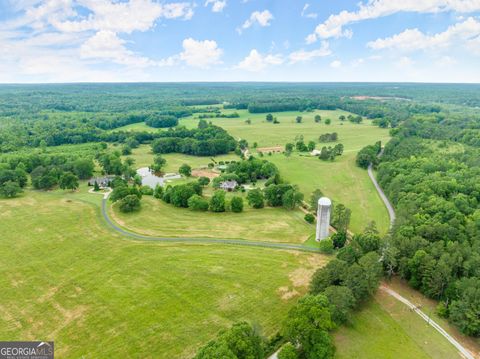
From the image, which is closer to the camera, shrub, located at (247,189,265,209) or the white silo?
the white silo

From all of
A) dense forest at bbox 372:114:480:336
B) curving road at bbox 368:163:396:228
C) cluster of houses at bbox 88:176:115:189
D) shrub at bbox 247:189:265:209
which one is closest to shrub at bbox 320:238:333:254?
dense forest at bbox 372:114:480:336

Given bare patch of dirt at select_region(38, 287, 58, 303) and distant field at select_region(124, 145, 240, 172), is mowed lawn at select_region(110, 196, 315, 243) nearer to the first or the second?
bare patch of dirt at select_region(38, 287, 58, 303)

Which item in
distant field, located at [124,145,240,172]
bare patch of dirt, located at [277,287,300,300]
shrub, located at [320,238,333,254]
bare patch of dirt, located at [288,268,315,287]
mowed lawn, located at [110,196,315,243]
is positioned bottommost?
bare patch of dirt, located at [277,287,300,300]

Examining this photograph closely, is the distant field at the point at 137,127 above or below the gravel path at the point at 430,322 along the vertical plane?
above

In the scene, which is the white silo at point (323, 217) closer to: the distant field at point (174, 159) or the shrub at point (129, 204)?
the shrub at point (129, 204)

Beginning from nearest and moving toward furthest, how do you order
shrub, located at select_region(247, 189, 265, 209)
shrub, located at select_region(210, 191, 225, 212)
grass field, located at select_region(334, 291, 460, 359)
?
grass field, located at select_region(334, 291, 460, 359) < shrub, located at select_region(210, 191, 225, 212) < shrub, located at select_region(247, 189, 265, 209)

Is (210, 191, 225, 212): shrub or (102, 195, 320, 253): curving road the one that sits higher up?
(210, 191, 225, 212): shrub

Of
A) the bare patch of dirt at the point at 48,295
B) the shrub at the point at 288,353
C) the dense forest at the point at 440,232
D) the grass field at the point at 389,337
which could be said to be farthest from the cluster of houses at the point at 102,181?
the grass field at the point at 389,337
